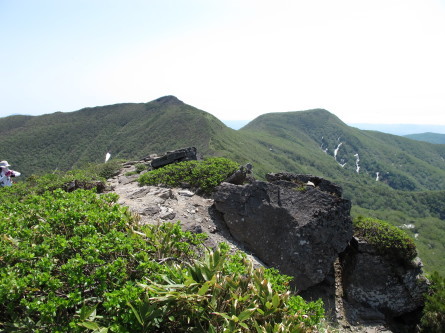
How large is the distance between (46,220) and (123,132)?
152 meters

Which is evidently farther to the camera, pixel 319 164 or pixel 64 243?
pixel 319 164

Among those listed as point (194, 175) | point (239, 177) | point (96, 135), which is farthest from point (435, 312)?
point (96, 135)

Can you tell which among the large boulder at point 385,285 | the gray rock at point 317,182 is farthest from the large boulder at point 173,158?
the large boulder at point 385,285

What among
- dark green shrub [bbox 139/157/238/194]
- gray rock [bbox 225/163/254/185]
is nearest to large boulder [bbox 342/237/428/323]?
gray rock [bbox 225/163/254/185]

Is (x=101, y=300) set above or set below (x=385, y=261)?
above

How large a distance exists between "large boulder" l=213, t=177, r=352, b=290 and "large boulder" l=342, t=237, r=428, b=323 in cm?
115

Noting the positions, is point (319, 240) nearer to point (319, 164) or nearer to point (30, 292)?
point (30, 292)

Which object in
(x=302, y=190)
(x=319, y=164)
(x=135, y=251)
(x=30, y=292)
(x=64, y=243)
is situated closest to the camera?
(x=30, y=292)

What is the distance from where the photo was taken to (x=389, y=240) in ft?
31.6

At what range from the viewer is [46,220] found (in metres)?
5.36

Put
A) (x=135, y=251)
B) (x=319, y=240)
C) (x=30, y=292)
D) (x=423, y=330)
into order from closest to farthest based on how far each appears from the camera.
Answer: (x=30, y=292) < (x=135, y=251) < (x=423, y=330) < (x=319, y=240)

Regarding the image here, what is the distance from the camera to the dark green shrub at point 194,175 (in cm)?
1226

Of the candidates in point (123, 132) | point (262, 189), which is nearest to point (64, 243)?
point (262, 189)

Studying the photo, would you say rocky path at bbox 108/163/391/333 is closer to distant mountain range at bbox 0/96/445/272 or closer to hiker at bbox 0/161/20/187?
hiker at bbox 0/161/20/187
